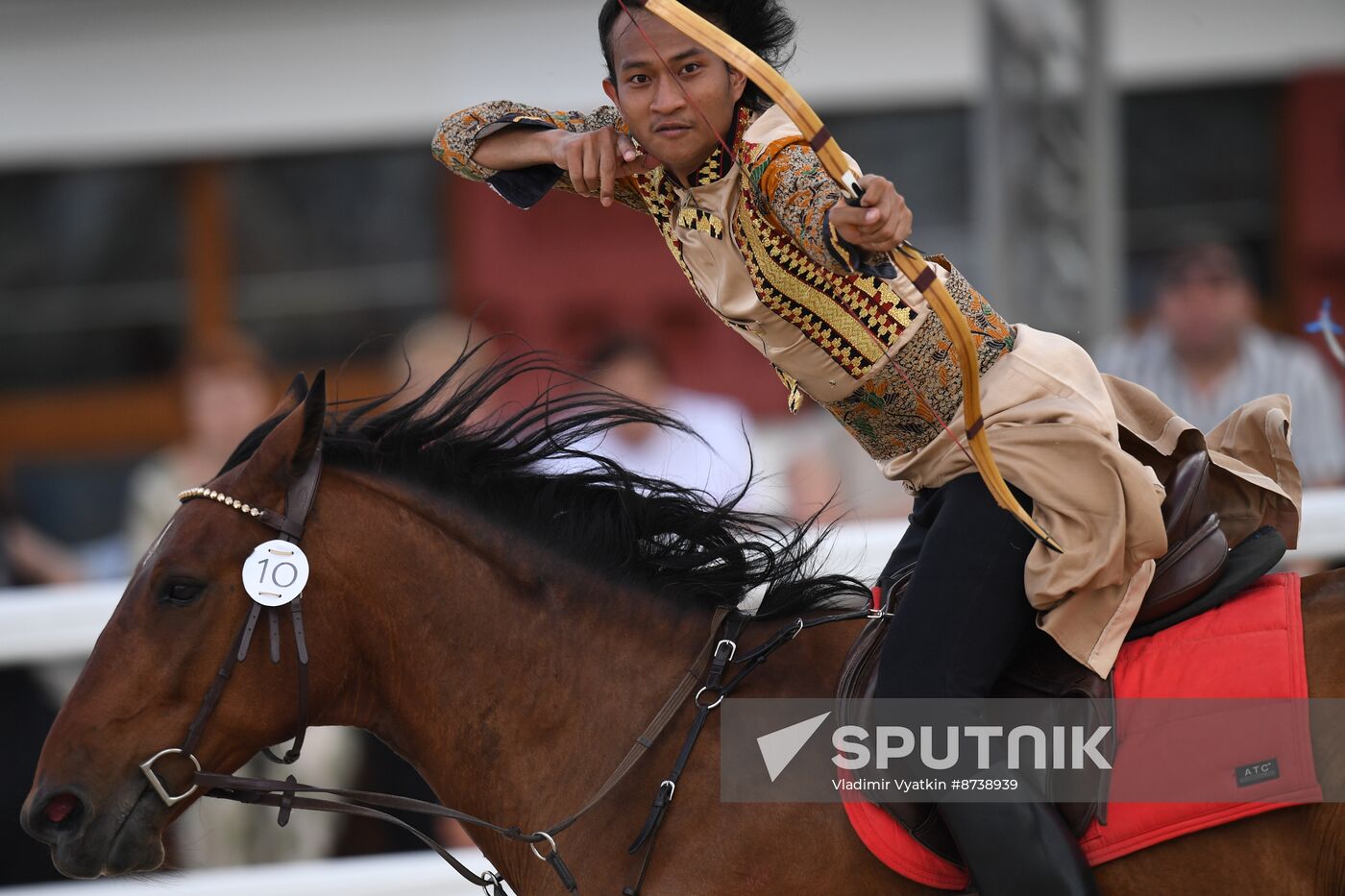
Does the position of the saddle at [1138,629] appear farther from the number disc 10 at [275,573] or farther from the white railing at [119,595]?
the white railing at [119,595]

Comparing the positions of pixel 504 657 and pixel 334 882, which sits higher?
pixel 504 657

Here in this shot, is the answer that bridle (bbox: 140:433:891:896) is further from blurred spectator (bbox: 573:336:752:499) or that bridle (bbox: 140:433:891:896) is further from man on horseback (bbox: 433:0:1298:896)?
blurred spectator (bbox: 573:336:752:499)

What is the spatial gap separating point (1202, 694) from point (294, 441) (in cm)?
161

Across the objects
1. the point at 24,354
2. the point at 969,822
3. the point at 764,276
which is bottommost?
the point at 24,354

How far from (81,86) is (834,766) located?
8.29 meters

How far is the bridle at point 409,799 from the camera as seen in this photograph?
2498mm

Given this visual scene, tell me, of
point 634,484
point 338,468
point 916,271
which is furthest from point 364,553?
point 916,271

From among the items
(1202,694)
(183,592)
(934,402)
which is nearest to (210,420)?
(183,592)

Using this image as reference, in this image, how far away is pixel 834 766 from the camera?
252 cm

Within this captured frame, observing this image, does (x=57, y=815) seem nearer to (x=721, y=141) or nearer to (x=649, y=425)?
(x=721, y=141)

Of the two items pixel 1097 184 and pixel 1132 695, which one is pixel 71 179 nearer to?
pixel 1097 184

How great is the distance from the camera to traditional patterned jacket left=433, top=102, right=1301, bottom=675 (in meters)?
2.40

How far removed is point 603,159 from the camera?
2.51 metres

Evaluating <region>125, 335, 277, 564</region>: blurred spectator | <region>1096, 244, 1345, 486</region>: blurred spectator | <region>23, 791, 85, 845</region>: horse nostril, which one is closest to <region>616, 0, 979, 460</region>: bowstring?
<region>23, 791, 85, 845</region>: horse nostril
